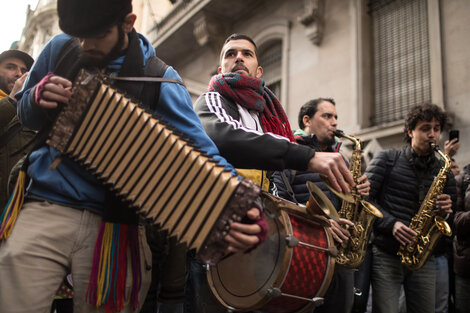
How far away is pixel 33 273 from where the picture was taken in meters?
1.78

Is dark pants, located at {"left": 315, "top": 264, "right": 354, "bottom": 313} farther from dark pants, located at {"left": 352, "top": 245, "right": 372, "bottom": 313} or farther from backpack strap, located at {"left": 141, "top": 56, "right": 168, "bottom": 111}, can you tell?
backpack strap, located at {"left": 141, "top": 56, "right": 168, "bottom": 111}

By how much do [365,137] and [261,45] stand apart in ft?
15.6

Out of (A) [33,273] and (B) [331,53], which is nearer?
(A) [33,273]

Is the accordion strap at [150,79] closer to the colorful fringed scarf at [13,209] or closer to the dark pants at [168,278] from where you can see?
the colorful fringed scarf at [13,209]

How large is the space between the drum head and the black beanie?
3.98 ft

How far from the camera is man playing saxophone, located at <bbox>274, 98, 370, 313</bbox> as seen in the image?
3.66 metres

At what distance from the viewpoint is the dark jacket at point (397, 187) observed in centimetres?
445

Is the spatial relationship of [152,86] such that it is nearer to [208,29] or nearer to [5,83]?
[5,83]

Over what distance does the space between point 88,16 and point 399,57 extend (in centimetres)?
803

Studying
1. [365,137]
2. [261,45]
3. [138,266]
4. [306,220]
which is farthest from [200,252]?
[261,45]

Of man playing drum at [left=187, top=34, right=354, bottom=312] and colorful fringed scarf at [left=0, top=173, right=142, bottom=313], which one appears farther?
man playing drum at [left=187, top=34, right=354, bottom=312]

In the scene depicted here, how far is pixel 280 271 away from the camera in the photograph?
6.89ft

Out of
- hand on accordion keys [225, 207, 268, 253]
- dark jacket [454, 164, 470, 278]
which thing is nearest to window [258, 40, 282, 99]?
dark jacket [454, 164, 470, 278]

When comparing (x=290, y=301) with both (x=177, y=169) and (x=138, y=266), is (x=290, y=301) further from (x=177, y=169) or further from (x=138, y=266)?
(x=177, y=169)
